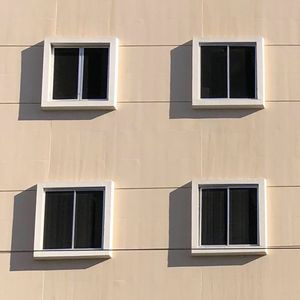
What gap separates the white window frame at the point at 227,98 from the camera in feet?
48.6

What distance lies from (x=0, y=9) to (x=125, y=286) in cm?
547

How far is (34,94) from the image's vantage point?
49.5 feet

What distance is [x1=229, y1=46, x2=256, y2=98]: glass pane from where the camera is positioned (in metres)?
15.0

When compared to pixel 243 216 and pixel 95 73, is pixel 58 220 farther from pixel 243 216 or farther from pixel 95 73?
pixel 243 216

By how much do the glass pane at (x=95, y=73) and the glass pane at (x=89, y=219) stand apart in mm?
1787

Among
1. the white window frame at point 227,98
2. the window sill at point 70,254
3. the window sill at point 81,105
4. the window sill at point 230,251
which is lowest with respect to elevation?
the window sill at point 70,254

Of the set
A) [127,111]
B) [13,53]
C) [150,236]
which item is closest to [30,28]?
[13,53]

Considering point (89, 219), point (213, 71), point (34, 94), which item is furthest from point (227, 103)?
point (34, 94)

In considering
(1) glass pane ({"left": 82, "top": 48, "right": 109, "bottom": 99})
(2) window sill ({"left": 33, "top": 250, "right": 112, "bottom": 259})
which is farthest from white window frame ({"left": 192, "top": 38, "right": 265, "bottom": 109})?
(2) window sill ({"left": 33, "top": 250, "right": 112, "bottom": 259})

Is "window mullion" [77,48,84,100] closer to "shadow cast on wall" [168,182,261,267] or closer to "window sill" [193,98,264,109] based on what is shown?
"window sill" [193,98,264,109]

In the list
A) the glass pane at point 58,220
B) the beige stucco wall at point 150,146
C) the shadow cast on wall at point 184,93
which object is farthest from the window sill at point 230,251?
the shadow cast on wall at point 184,93

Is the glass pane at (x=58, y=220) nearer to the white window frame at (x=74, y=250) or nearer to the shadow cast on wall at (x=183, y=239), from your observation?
the white window frame at (x=74, y=250)

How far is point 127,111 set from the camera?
49.1 feet

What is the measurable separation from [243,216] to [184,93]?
7.82ft
